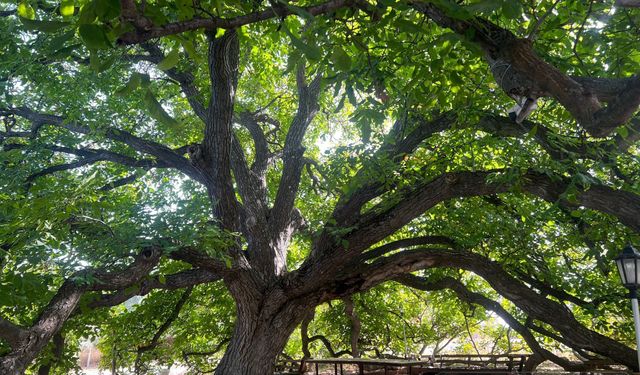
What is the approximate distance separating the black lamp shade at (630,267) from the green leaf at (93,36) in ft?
16.6

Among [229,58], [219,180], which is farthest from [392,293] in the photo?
[229,58]

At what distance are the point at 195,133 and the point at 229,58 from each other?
3036mm

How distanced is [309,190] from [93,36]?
7899 mm

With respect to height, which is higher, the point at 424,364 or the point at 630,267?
the point at 424,364

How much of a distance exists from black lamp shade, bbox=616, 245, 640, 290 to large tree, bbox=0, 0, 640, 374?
48 centimetres

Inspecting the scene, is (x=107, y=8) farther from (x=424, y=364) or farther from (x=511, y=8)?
(x=424, y=364)

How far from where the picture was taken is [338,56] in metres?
1.77

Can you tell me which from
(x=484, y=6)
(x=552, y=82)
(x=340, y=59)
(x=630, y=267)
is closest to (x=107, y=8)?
(x=340, y=59)

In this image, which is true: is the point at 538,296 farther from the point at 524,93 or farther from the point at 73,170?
the point at 73,170

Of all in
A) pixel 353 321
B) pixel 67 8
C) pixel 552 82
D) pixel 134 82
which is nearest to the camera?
pixel 67 8

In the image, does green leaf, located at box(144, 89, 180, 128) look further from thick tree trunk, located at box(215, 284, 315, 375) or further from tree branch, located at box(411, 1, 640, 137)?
thick tree trunk, located at box(215, 284, 315, 375)

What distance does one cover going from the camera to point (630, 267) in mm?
4805

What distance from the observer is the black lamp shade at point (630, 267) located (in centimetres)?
479

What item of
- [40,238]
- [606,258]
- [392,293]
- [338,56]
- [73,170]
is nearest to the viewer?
[338,56]
